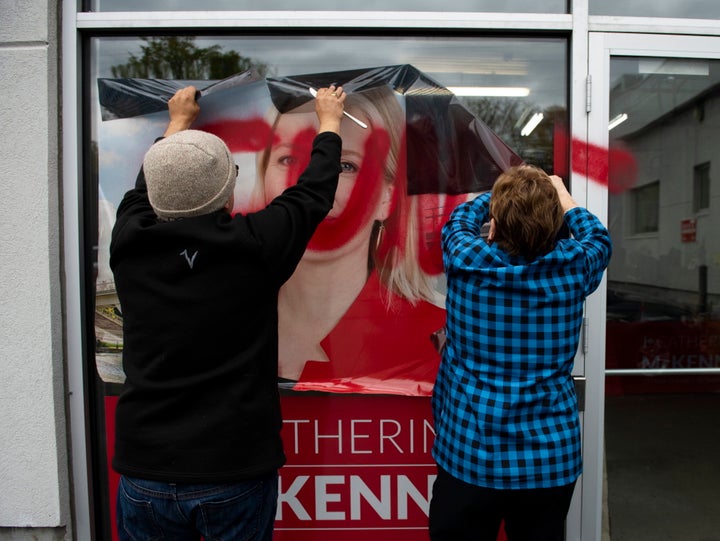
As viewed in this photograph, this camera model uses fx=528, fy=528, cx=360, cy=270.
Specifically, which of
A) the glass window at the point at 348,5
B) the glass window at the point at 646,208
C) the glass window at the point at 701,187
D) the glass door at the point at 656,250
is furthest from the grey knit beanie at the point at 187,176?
the glass window at the point at 701,187

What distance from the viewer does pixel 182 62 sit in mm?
2178

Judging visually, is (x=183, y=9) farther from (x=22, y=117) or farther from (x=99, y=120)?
(x=22, y=117)

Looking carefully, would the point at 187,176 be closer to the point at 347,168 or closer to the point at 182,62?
the point at 347,168

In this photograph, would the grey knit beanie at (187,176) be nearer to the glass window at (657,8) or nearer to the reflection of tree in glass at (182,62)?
the reflection of tree in glass at (182,62)

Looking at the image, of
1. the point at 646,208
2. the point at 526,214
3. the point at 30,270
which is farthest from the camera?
the point at 646,208

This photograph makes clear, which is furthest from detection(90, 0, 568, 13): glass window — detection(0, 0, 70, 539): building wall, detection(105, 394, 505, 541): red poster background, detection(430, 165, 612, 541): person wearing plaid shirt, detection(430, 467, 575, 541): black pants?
detection(430, 467, 575, 541): black pants

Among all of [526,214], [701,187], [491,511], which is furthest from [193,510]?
[701,187]

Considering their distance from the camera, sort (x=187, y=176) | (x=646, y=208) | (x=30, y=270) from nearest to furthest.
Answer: (x=187, y=176)
(x=30, y=270)
(x=646, y=208)

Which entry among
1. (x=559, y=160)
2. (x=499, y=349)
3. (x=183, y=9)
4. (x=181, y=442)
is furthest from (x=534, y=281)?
(x=183, y=9)

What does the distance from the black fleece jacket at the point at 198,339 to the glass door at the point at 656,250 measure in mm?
1462

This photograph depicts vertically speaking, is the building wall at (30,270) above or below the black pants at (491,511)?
above

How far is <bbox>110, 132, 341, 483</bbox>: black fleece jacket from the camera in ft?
4.57

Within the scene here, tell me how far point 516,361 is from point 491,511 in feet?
1.52

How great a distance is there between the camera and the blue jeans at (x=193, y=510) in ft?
4.69
